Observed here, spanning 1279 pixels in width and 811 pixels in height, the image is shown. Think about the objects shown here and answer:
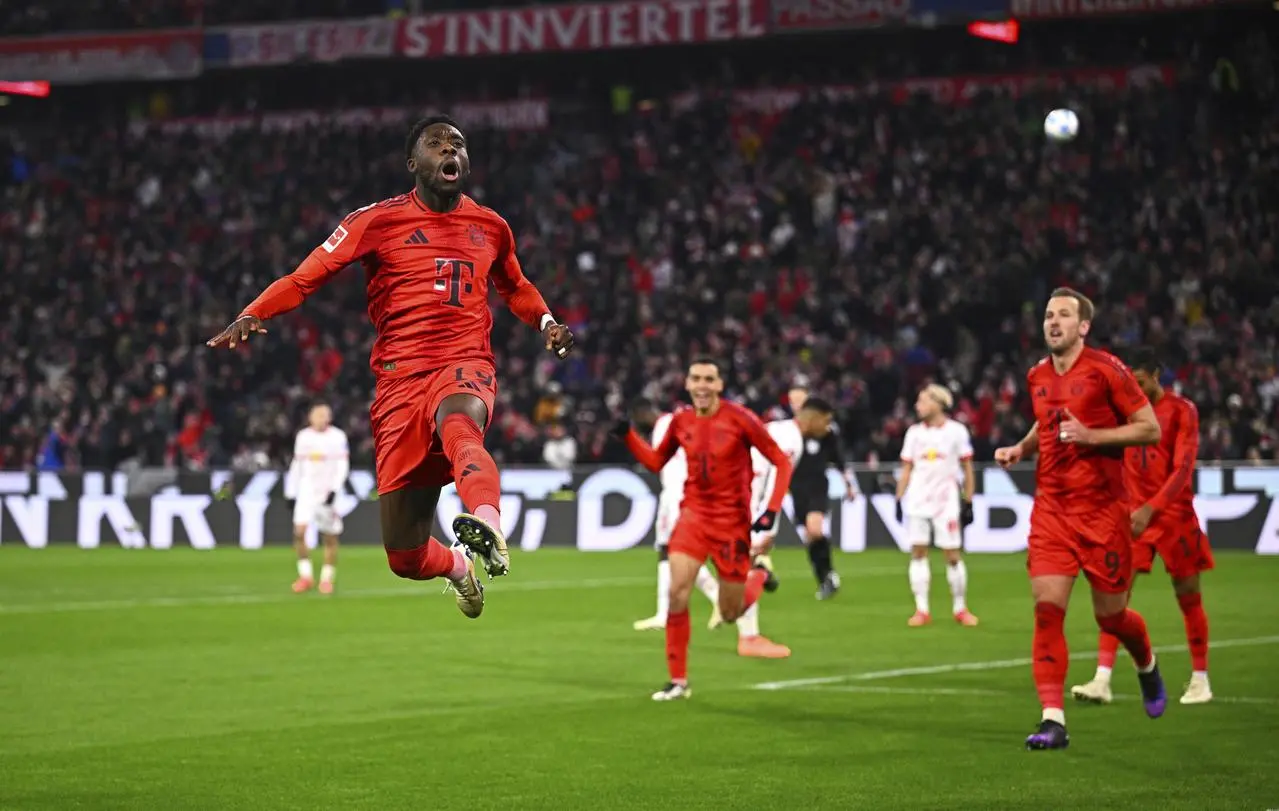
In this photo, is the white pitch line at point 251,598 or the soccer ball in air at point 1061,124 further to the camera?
the soccer ball in air at point 1061,124

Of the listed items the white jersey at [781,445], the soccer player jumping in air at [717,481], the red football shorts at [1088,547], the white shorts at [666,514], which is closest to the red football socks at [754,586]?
the soccer player jumping in air at [717,481]

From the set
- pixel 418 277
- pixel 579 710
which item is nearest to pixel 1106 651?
pixel 579 710

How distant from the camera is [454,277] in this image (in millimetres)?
8438

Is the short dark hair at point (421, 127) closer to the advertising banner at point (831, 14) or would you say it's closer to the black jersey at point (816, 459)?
the black jersey at point (816, 459)

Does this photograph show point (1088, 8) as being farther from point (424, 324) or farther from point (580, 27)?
point (424, 324)

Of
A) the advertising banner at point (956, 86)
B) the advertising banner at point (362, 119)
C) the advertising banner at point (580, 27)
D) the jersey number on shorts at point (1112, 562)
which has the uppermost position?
the advertising banner at point (580, 27)

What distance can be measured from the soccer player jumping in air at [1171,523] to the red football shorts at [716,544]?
2.56m

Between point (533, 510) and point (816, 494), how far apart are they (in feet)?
27.4

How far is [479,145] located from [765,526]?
28.9 meters

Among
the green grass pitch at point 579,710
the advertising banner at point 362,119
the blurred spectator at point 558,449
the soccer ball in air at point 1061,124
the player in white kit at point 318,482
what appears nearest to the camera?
the green grass pitch at point 579,710

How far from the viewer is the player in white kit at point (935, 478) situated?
18.9m

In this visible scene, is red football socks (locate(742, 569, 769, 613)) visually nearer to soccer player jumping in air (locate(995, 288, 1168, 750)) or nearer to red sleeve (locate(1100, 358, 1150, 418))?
soccer player jumping in air (locate(995, 288, 1168, 750))

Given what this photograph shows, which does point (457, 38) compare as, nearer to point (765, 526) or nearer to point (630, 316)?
point (630, 316)

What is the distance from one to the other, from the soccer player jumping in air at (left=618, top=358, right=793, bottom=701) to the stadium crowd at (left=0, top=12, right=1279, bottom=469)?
15822mm
